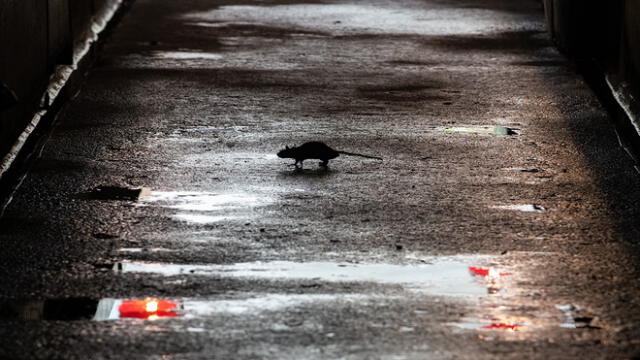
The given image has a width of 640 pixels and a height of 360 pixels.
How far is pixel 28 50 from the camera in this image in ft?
31.2

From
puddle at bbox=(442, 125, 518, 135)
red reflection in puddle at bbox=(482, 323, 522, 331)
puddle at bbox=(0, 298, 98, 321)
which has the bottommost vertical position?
puddle at bbox=(442, 125, 518, 135)

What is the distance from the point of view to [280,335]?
5.46 metres

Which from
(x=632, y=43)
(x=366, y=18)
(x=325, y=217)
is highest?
(x=632, y=43)

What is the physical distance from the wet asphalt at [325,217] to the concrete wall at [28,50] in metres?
0.29

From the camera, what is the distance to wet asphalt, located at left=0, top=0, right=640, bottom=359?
18.3 ft

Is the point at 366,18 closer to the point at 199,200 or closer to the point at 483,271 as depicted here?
the point at 199,200

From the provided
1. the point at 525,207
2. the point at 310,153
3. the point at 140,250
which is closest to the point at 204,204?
the point at 140,250

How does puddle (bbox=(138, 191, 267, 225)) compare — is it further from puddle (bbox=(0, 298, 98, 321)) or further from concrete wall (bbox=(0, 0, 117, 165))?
puddle (bbox=(0, 298, 98, 321))

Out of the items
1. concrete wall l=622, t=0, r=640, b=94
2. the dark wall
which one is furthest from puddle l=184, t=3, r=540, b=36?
the dark wall

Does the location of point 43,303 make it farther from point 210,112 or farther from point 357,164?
point 210,112

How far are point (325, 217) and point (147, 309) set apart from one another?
5.85ft

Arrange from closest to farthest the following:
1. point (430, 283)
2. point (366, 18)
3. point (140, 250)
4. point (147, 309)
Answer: point (147, 309) → point (430, 283) → point (140, 250) → point (366, 18)

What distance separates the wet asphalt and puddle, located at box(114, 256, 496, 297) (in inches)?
0.7

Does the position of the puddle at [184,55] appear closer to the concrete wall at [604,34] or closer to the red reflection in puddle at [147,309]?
the concrete wall at [604,34]
